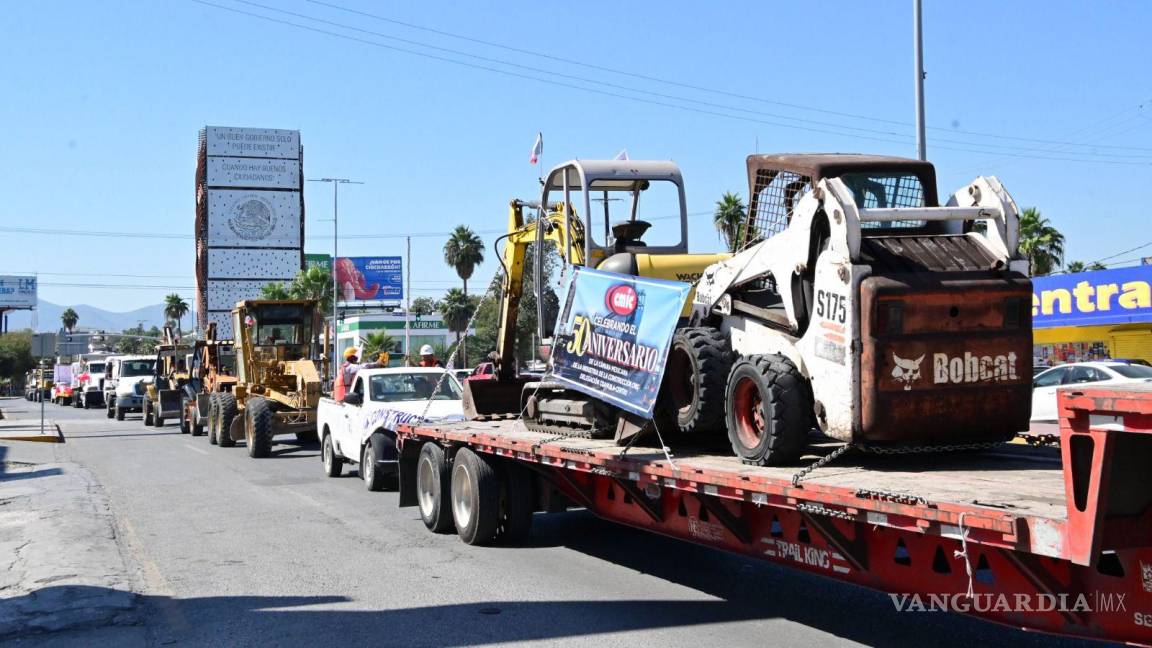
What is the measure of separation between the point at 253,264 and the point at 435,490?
100 m

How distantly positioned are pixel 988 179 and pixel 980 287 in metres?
1.08

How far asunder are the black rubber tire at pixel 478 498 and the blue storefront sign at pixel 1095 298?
19352 mm

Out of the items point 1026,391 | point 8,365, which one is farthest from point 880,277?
point 8,365

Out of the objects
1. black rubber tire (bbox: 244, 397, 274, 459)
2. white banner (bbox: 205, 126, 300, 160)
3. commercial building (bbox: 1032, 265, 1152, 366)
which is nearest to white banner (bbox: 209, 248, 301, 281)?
white banner (bbox: 205, 126, 300, 160)

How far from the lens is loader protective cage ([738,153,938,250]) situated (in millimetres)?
7906

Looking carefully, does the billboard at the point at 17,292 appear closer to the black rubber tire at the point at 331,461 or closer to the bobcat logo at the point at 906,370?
the black rubber tire at the point at 331,461

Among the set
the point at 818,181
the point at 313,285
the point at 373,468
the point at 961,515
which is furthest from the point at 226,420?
the point at 313,285

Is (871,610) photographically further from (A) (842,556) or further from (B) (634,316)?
(B) (634,316)

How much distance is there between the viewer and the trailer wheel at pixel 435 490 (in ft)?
37.3

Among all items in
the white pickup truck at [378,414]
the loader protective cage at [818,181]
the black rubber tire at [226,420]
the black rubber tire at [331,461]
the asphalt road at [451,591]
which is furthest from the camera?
the black rubber tire at [226,420]

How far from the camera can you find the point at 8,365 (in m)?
144

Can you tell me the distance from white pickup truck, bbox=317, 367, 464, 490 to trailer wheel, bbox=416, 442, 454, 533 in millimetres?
1837

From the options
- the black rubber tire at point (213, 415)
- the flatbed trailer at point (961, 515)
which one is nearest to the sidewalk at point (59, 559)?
the flatbed trailer at point (961, 515)

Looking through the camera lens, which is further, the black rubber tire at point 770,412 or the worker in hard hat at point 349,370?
the worker in hard hat at point 349,370
